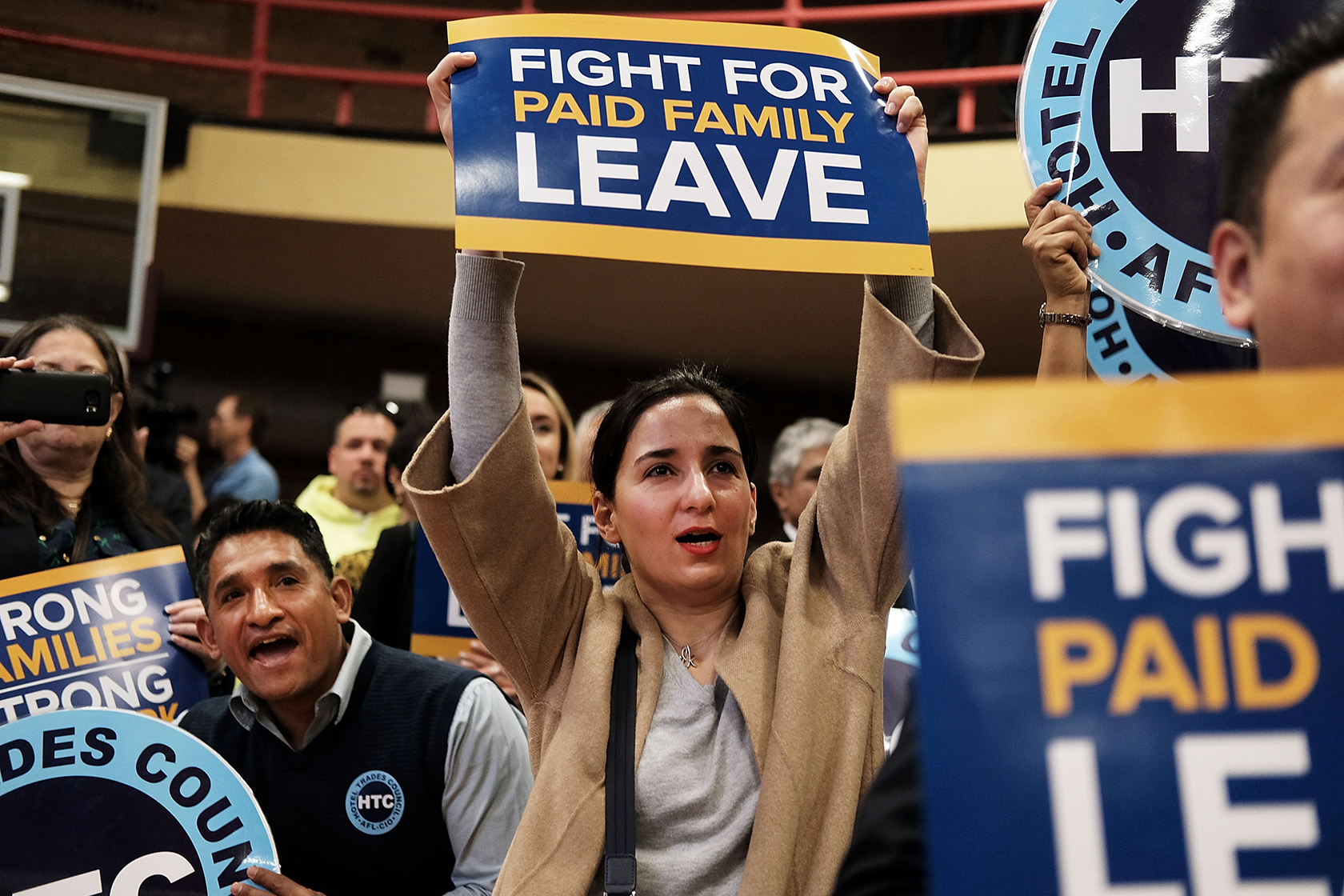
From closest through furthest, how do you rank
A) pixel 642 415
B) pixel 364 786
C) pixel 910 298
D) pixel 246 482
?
pixel 910 298, pixel 642 415, pixel 364 786, pixel 246 482

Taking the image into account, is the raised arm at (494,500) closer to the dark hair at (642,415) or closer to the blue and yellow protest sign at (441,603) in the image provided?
the dark hair at (642,415)

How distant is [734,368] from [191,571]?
4904 millimetres

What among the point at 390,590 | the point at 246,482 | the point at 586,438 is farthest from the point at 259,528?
the point at 246,482

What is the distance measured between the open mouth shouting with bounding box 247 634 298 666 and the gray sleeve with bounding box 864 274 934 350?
0.96m

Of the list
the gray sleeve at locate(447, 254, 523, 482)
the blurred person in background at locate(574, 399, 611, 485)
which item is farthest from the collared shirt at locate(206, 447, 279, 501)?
the gray sleeve at locate(447, 254, 523, 482)

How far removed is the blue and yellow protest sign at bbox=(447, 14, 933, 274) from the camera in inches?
50.2

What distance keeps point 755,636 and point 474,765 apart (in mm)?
578

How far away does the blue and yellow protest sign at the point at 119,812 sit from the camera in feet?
4.78

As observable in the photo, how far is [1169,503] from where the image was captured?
0.54 metres

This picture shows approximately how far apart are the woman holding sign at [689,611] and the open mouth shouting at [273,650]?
22.2 inches

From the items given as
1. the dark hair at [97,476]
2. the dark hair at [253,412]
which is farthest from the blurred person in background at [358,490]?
the dark hair at [253,412]

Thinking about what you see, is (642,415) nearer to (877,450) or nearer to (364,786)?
(877,450)

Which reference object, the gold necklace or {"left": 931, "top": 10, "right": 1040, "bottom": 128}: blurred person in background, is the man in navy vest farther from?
{"left": 931, "top": 10, "right": 1040, "bottom": 128}: blurred person in background

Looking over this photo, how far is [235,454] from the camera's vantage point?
15.1ft
